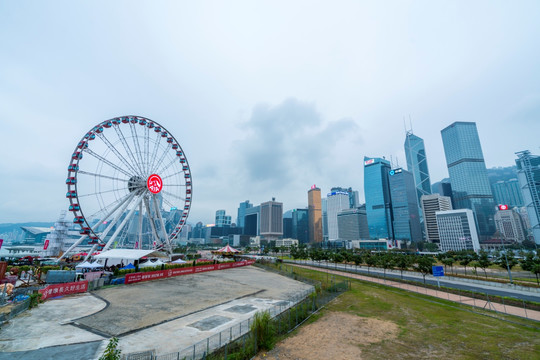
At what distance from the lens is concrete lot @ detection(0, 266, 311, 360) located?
581 inches

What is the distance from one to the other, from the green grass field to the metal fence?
3.61 meters

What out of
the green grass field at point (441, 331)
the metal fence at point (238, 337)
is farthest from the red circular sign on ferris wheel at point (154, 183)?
the green grass field at point (441, 331)

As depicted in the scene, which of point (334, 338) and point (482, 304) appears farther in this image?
point (482, 304)

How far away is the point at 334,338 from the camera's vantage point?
17125 millimetres

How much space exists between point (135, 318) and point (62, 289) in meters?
12.9

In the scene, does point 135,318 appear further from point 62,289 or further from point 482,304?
point 482,304

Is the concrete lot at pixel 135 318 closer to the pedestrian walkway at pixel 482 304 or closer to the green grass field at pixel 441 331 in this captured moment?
the green grass field at pixel 441 331

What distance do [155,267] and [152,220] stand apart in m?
17.7

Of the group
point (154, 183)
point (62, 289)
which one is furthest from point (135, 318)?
point (154, 183)

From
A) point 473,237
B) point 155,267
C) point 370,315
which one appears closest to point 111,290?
point 155,267

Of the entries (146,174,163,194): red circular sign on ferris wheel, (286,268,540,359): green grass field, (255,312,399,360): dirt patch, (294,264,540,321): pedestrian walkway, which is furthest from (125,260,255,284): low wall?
(294,264,540,321): pedestrian walkway

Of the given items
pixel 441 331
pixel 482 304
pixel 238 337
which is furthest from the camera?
pixel 482 304

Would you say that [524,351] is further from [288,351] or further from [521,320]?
[288,351]

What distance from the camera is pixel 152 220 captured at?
58.2 m
